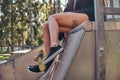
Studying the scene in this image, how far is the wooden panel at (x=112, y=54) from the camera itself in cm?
213

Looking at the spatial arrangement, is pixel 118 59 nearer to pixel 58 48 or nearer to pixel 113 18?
pixel 58 48

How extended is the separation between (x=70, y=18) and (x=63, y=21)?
84 millimetres

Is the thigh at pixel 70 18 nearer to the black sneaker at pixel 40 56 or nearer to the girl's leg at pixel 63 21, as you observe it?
the girl's leg at pixel 63 21

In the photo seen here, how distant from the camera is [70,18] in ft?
8.61

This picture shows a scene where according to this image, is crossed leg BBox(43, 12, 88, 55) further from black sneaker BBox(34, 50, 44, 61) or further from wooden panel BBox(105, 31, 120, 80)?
black sneaker BBox(34, 50, 44, 61)

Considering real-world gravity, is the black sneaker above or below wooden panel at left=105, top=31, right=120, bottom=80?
below

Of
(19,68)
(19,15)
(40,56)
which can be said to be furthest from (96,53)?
(19,15)

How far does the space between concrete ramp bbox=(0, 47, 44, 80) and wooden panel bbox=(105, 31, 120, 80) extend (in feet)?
13.4

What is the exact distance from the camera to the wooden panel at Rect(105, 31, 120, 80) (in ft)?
6.99

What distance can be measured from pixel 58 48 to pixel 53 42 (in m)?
0.08

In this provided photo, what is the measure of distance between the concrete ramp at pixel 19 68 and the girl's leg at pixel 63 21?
11.5 ft

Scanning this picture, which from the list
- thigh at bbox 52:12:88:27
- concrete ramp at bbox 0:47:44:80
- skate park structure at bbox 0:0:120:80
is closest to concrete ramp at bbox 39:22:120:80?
Answer: skate park structure at bbox 0:0:120:80

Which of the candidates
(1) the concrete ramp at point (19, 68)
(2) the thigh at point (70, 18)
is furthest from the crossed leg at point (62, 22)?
(1) the concrete ramp at point (19, 68)

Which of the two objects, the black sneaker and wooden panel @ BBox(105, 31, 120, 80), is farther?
the black sneaker
